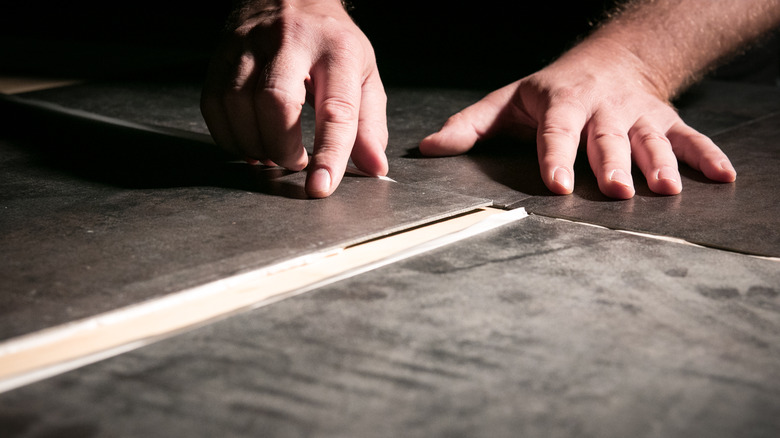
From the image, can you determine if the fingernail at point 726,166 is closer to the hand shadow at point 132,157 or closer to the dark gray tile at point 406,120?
the dark gray tile at point 406,120

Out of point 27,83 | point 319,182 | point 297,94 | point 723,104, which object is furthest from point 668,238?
point 27,83

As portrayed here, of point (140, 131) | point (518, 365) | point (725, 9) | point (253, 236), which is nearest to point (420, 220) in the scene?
point (253, 236)

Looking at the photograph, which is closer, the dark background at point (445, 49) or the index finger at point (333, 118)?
the index finger at point (333, 118)

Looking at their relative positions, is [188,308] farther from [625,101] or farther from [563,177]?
[625,101]

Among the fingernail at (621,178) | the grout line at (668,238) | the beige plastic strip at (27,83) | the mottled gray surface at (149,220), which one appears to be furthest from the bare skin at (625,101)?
the beige plastic strip at (27,83)

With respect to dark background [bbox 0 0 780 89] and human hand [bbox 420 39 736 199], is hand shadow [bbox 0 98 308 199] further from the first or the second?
dark background [bbox 0 0 780 89]

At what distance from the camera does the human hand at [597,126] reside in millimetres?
956

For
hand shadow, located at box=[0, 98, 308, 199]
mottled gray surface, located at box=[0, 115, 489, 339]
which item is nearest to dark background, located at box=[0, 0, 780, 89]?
hand shadow, located at box=[0, 98, 308, 199]

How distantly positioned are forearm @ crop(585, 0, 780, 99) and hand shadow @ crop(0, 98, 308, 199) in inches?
29.6

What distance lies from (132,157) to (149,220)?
36 cm

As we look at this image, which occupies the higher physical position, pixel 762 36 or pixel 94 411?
pixel 762 36

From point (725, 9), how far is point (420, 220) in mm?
1116

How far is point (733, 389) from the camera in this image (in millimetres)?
482

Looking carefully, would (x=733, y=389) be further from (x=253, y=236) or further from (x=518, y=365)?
(x=253, y=236)
